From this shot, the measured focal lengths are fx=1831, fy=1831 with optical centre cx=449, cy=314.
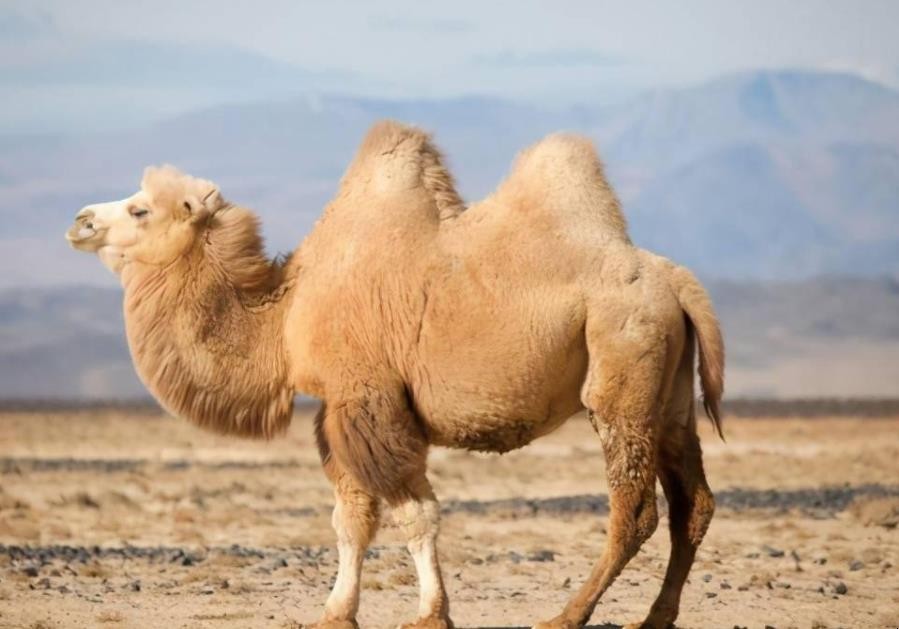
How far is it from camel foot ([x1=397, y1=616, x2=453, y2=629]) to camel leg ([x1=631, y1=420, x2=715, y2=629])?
106 cm

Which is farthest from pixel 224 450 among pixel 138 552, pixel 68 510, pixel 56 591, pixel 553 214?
pixel 553 214

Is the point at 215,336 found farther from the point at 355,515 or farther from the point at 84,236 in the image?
the point at 355,515

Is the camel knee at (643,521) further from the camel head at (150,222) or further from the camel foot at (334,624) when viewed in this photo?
the camel head at (150,222)

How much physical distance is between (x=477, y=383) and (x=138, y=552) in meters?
6.09

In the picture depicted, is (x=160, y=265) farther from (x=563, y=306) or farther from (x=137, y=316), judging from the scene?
(x=563, y=306)

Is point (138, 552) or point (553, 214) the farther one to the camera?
point (138, 552)

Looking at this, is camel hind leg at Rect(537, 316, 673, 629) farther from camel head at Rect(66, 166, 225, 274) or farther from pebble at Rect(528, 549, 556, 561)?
pebble at Rect(528, 549, 556, 561)

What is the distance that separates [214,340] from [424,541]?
165 centimetres

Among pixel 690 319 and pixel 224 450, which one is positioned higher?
pixel 690 319

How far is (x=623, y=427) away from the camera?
31.3ft

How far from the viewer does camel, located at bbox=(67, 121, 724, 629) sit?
9.58 metres

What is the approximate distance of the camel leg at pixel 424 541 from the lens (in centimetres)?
969

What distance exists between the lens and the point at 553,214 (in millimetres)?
9945

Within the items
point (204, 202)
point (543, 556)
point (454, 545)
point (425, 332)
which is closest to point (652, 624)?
point (425, 332)
